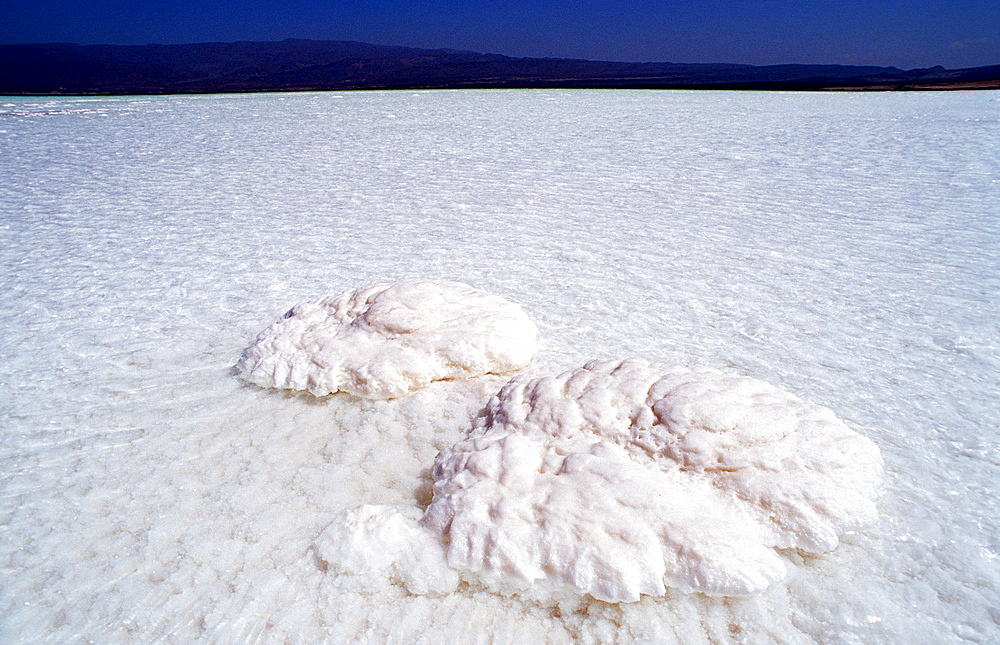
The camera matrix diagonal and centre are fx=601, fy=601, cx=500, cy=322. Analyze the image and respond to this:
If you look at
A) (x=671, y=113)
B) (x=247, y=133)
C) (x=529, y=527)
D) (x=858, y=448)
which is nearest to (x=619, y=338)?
(x=858, y=448)

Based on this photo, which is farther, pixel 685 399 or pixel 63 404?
pixel 63 404

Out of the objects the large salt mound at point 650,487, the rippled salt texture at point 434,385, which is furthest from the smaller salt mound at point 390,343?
the large salt mound at point 650,487

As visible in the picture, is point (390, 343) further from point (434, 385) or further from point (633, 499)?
point (633, 499)

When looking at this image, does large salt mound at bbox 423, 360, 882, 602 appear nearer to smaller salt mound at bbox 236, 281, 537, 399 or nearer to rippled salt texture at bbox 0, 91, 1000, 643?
rippled salt texture at bbox 0, 91, 1000, 643

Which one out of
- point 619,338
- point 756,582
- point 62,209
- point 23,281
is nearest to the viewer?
point 756,582

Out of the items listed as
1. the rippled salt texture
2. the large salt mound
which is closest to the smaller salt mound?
the rippled salt texture

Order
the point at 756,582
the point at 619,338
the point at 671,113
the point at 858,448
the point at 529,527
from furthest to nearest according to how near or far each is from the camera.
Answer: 1. the point at 671,113
2. the point at 619,338
3. the point at 858,448
4. the point at 529,527
5. the point at 756,582

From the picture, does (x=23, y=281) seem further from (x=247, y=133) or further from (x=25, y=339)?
(x=247, y=133)

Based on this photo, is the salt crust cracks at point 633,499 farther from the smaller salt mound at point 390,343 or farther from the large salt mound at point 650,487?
the smaller salt mound at point 390,343
